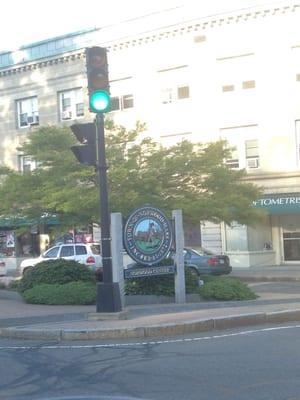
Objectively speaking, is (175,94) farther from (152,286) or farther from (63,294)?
(63,294)

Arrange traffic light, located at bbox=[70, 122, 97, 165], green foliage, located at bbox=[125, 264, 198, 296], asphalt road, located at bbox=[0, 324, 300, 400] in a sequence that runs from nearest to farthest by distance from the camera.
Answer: asphalt road, located at bbox=[0, 324, 300, 400]
traffic light, located at bbox=[70, 122, 97, 165]
green foliage, located at bbox=[125, 264, 198, 296]

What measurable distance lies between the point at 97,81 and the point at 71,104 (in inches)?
1114

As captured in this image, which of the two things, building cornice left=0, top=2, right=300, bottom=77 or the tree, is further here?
building cornice left=0, top=2, right=300, bottom=77

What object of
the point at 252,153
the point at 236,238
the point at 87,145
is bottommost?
the point at 236,238

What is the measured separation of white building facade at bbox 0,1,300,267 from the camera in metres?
33.2

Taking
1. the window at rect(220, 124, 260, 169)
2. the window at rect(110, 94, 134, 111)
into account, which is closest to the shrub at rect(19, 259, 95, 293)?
the window at rect(220, 124, 260, 169)

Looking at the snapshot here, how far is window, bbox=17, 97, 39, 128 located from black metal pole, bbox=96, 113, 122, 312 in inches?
1164

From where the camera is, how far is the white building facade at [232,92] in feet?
109

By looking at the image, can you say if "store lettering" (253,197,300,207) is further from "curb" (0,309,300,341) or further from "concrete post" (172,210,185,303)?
"curb" (0,309,300,341)

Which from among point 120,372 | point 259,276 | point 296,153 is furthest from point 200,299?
point 296,153

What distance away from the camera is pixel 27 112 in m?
42.5

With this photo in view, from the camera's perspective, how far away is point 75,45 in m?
39.7

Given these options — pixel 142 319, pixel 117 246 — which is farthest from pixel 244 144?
pixel 142 319

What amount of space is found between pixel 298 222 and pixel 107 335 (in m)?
23.8
